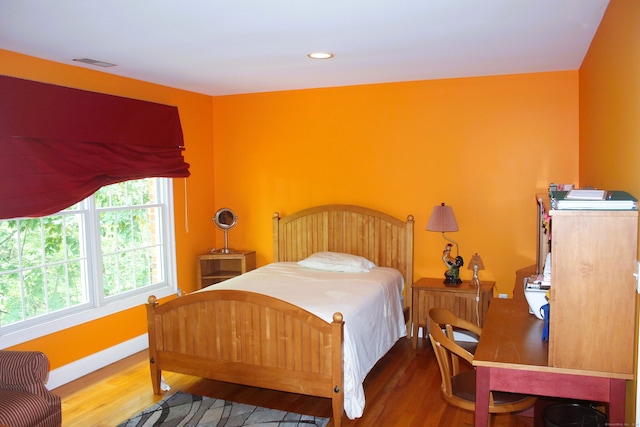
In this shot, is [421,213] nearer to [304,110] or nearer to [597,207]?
[304,110]

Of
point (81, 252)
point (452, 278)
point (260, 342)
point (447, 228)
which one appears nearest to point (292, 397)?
point (260, 342)

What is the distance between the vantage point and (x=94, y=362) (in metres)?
4.12

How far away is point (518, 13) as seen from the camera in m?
2.71

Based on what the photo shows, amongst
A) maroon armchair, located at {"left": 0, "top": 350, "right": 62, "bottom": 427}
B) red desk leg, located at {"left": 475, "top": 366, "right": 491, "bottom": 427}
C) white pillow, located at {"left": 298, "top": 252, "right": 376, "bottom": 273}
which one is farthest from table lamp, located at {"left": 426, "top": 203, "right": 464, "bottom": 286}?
maroon armchair, located at {"left": 0, "top": 350, "right": 62, "bottom": 427}

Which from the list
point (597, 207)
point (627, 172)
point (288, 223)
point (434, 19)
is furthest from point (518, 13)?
point (288, 223)

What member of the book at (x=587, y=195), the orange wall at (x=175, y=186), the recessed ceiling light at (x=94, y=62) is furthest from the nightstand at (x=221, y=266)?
the book at (x=587, y=195)

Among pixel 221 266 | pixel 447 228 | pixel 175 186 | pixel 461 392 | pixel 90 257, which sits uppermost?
pixel 175 186

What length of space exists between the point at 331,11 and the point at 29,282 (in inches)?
111

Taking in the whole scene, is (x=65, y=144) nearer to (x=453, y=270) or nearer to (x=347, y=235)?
(x=347, y=235)

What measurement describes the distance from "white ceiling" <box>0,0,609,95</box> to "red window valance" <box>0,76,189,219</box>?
29 centimetres

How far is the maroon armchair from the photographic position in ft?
8.62

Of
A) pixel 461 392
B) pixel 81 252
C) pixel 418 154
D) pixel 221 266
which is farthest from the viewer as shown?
pixel 221 266

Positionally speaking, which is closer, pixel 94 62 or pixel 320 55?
pixel 320 55

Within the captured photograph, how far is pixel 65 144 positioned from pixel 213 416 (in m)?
2.13
